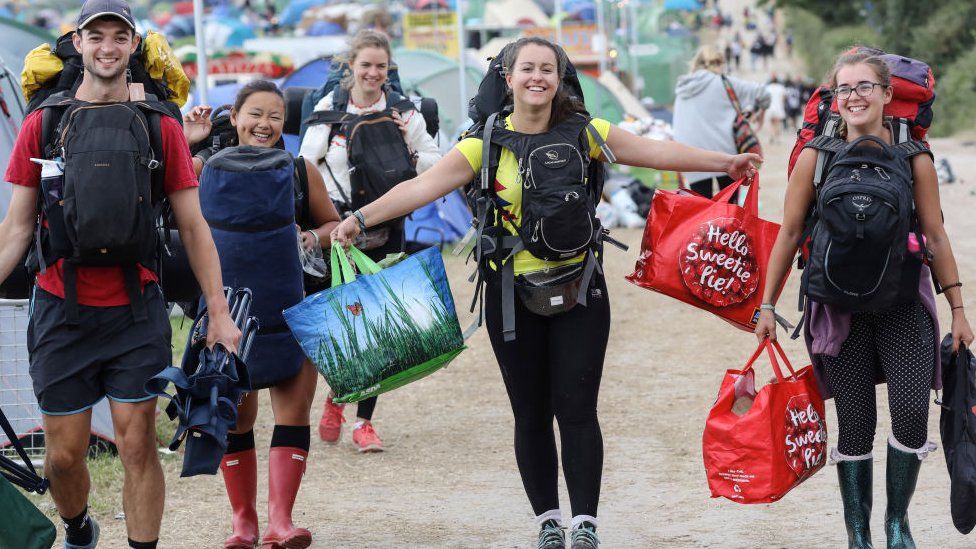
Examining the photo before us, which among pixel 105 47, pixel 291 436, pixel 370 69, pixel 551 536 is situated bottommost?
pixel 551 536

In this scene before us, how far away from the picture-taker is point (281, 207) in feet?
16.1

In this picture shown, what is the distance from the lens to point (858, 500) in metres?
4.75

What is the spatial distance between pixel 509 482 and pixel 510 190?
2.19 m

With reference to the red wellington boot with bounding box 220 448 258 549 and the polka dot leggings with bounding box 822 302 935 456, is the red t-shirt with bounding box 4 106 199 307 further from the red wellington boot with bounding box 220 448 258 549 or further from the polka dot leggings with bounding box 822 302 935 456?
the polka dot leggings with bounding box 822 302 935 456

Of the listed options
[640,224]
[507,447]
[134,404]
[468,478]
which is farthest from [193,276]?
[640,224]

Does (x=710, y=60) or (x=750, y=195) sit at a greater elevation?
(x=750, y=195)

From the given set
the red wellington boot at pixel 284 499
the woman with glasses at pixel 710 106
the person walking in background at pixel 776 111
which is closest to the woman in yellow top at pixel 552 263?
the red wellington boot at pixel 284 499

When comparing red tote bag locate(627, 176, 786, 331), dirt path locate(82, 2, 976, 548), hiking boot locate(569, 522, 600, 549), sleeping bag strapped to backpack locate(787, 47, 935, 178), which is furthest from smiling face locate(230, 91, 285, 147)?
sleeping bag strapped to backpack locate(787, 47, 935, 178)

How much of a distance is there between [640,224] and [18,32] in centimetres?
741

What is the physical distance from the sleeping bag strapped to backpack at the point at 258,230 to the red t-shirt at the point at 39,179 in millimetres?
479

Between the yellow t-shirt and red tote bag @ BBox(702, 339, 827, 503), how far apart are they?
0.74 metres

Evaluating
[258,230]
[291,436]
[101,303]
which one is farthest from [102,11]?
[291,436]

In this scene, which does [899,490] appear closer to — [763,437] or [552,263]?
[763,437]

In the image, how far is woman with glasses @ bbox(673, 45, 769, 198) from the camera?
11.2m
